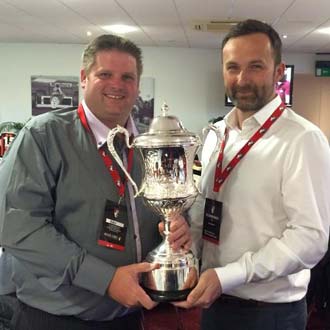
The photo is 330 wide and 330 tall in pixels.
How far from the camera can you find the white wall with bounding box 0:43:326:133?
28.3 feet

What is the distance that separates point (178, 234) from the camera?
54.4 inches

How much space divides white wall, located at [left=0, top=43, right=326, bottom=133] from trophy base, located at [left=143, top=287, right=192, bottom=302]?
294 inches

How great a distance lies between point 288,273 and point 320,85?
308 inches

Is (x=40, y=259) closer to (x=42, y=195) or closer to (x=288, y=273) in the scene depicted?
(x=42, y=195)

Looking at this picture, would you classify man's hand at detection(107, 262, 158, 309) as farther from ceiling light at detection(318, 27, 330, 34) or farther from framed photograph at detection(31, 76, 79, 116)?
framed photograph at detection(31, 76, 79, 116)

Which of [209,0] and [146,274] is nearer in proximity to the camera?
[146,274]

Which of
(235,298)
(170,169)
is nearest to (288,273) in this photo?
(235,298)

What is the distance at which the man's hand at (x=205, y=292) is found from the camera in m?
1.28

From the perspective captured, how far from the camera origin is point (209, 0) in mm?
4691

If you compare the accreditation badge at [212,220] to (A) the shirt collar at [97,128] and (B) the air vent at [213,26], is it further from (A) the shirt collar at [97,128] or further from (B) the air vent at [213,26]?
(B) the air vent at [213,26]

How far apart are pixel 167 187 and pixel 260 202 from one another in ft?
1.07

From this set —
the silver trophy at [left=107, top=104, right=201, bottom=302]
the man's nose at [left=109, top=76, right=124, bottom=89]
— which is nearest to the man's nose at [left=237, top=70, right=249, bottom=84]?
the silver trophy at [left=107, top=104, right=201, bottom=302]

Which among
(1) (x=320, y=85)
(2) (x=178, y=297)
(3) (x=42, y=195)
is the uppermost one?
(1) (x=320, y=85)

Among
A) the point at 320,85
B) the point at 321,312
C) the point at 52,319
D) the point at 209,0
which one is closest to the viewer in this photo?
the point at 52,319
